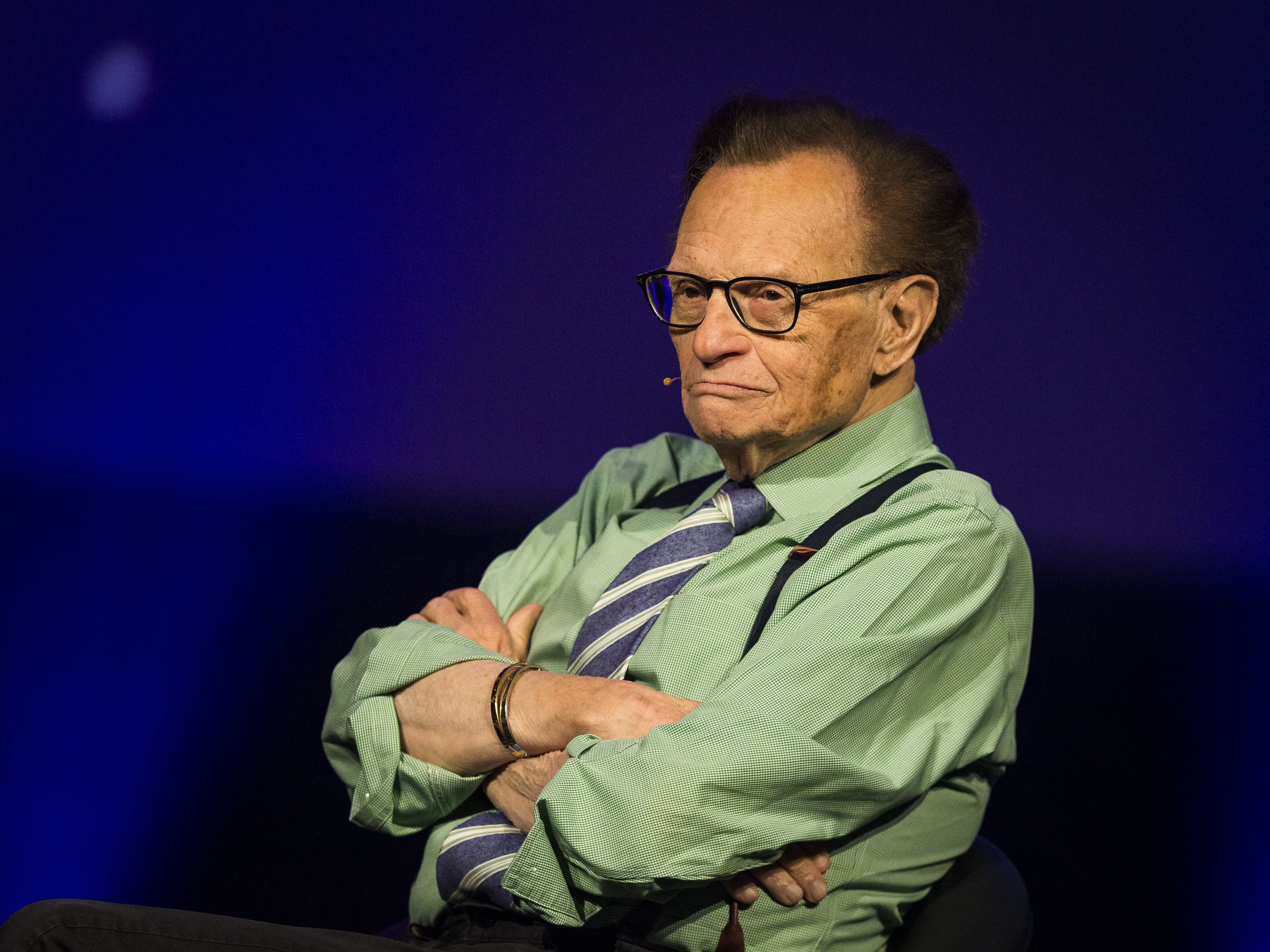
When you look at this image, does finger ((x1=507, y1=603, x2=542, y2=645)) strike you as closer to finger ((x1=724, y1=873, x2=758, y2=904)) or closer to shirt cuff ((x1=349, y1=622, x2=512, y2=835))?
shirt cuff ((x1=349, y1=622, x2=512, y2=835))

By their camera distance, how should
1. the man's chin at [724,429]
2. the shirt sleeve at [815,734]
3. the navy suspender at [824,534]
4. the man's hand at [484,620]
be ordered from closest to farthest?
the shirt sleeve at [815,734]
the navy suspender at [824,534]
the man's chin at [724,429]
the man's hand at [484,620]

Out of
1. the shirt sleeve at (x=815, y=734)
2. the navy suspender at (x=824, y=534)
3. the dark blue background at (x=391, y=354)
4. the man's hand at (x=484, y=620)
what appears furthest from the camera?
the dark blue background at (x=391, y=354)

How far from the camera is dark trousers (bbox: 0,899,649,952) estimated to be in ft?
4.42

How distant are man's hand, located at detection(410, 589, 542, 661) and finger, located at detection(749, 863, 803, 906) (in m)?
0.49

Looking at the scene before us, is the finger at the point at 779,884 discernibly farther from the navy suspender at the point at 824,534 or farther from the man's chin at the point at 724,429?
the man's chin at the point at 724,429

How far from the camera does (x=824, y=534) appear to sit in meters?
1.50

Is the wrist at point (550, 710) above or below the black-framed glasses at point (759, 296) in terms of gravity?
below

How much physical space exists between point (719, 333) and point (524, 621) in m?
0.54

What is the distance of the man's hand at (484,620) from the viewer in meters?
1.72

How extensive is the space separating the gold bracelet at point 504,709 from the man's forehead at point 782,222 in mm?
569

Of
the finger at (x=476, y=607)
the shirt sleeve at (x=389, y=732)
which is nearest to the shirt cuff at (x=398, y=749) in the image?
the shirt sleeve at (x=389, y=732)

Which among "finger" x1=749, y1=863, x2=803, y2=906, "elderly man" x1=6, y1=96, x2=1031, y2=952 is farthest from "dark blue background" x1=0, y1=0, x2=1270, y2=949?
"finger" x1=749, y1=863, x2=803, y2=906

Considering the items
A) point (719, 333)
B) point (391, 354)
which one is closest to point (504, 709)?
point (719, 333)

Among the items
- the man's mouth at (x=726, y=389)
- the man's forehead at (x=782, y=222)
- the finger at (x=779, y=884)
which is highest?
the man's forehead at (x=782, y=222)
